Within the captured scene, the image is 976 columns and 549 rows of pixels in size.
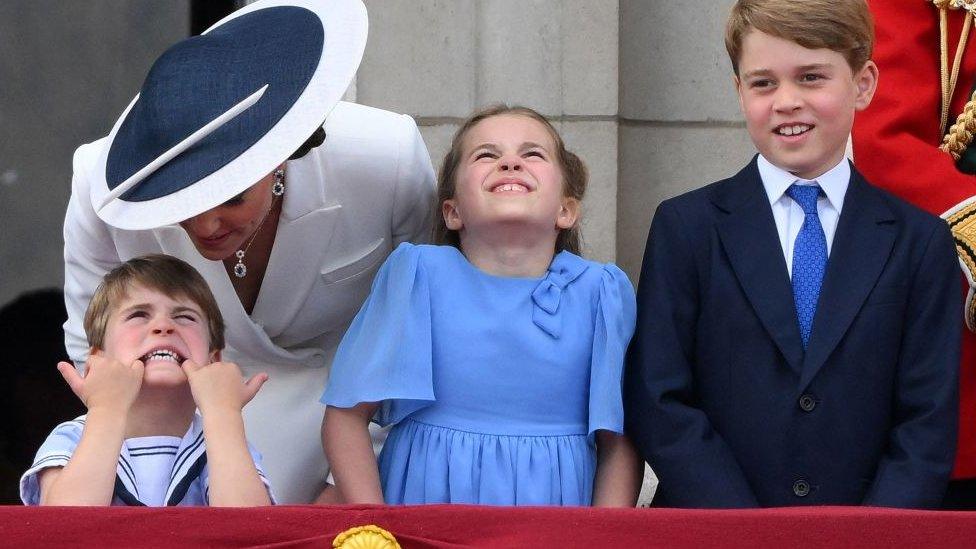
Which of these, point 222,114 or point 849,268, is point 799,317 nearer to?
point 849,268

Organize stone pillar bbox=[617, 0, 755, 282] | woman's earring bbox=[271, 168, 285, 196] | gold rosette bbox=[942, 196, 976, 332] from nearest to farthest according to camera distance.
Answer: gold rosette bbox=[942, 196, 976, 332]
woman's earring bbox=[271, 168, 285, 196]
stone pillar bbox=[617, 0, 755, 282]

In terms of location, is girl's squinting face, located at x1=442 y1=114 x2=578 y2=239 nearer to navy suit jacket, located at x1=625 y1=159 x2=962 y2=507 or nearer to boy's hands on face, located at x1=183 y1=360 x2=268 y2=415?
navy suit jacket, located at x1=625 y1=159 x2=962 y2=507

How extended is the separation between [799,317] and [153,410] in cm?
111

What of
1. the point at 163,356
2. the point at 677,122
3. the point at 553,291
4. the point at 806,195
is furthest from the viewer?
the point at 677,122

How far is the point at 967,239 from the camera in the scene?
9.30 ft

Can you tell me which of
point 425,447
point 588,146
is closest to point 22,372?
point 588,146

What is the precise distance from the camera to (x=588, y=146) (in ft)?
15.5

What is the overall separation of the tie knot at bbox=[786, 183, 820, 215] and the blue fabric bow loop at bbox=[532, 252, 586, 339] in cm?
42

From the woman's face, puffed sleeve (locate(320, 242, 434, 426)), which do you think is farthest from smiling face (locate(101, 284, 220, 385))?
puffed sleeve (locate(320, 242, 434, 426))

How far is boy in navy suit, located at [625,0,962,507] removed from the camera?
2.73 metres

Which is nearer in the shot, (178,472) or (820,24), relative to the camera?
(178,472)

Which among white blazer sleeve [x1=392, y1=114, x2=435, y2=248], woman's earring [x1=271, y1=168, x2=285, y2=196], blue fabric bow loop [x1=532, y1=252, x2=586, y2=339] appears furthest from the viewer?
white blazer sleeve [x1=392, y1=114, x2=435, y2=248]

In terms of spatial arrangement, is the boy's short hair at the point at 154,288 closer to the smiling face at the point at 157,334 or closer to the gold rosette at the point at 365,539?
the smiling face at the point at 157,334

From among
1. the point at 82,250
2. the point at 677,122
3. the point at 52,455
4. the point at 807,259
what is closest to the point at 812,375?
the point at 807,259
